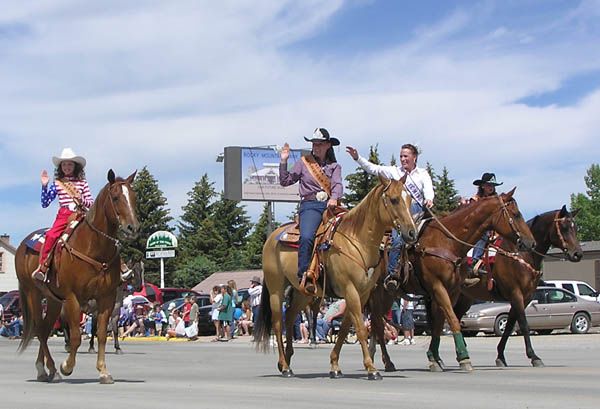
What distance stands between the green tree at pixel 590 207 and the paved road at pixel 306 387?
357ft

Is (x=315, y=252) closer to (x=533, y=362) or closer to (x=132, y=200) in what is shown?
(x=132, y=200)

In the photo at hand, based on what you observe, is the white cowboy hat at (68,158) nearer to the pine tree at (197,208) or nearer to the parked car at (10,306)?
the parked car at (10,306)

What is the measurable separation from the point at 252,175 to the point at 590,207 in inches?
3022

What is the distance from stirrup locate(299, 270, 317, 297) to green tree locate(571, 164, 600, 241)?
112 meters

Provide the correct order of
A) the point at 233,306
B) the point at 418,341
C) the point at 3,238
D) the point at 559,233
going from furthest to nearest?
the point at 3,238
the point at 233,306
the point at 418,341
the point at 559,233

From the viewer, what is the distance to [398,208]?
13578 mm

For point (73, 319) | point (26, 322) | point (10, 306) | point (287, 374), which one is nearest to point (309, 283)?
point (287, 374)

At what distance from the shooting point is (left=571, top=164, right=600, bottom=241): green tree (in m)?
125

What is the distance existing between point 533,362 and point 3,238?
118m

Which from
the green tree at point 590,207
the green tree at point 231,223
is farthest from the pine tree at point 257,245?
the green tree at point 590,207

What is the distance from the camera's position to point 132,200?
13.5m

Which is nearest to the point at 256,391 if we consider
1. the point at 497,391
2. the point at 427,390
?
the point at 427,390

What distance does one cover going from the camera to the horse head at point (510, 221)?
16031 mm

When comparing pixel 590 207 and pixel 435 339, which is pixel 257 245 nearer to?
pixel 590 207
